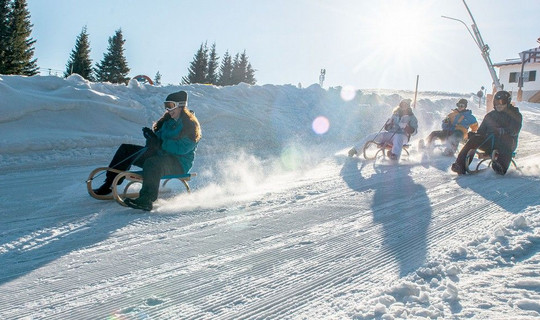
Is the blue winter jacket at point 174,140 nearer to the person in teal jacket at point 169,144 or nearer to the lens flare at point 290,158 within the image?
the person in teal jacket at point 169,144

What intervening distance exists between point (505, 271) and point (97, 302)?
2.77 meters

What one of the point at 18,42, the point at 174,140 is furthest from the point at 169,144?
the point at 18,42

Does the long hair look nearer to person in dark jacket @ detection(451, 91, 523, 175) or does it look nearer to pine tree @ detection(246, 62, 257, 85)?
person in dark jacket @ detection(451, 91, 523, 175)

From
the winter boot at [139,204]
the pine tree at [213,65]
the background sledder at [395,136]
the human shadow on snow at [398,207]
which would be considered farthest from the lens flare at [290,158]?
the pine tree at [213,65]

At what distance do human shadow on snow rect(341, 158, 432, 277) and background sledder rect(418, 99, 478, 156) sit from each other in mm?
3455

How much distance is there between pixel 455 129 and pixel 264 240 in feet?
32.8

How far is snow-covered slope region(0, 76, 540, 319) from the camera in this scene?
2.74 meters

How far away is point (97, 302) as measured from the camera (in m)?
2.73

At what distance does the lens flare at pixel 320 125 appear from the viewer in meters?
16.3

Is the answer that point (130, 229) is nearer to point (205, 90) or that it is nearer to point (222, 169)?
point (222, 169)

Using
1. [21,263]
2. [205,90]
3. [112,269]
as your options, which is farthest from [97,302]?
[205,90]

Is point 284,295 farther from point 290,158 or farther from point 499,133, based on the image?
point 290,158

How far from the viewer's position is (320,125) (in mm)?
16969

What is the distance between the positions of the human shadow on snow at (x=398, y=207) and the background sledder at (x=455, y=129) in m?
3.45
